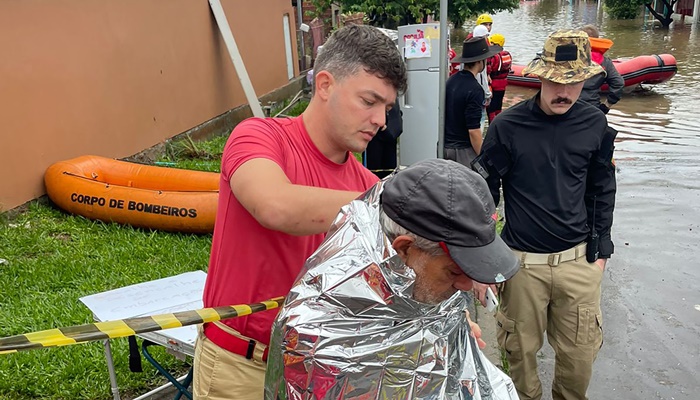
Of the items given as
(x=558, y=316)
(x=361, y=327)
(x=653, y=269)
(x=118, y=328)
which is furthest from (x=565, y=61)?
(x=653, y=269)

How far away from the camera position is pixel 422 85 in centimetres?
718

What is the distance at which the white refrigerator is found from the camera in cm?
709

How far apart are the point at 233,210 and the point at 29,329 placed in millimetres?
3033

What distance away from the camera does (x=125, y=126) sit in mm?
8094

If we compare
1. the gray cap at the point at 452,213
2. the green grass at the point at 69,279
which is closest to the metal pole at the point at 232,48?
the green grass at the point at 69,279

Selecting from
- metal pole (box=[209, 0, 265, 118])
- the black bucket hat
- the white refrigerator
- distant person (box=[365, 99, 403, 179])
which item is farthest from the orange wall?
the black bucket hat

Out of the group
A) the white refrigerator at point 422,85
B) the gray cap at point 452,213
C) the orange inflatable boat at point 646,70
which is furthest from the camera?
the orange inflatable boat at point 646,70

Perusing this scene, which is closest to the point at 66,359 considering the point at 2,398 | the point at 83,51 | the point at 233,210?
the point at 2,398

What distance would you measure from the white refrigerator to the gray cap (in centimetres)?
592

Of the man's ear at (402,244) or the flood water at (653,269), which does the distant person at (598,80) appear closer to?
the flood water at (653,269)

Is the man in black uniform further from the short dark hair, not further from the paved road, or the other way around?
the short dark hair

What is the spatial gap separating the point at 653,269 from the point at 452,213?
5011mm

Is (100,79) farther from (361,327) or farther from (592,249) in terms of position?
(361,327)

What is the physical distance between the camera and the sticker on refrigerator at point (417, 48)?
7.09 metres
